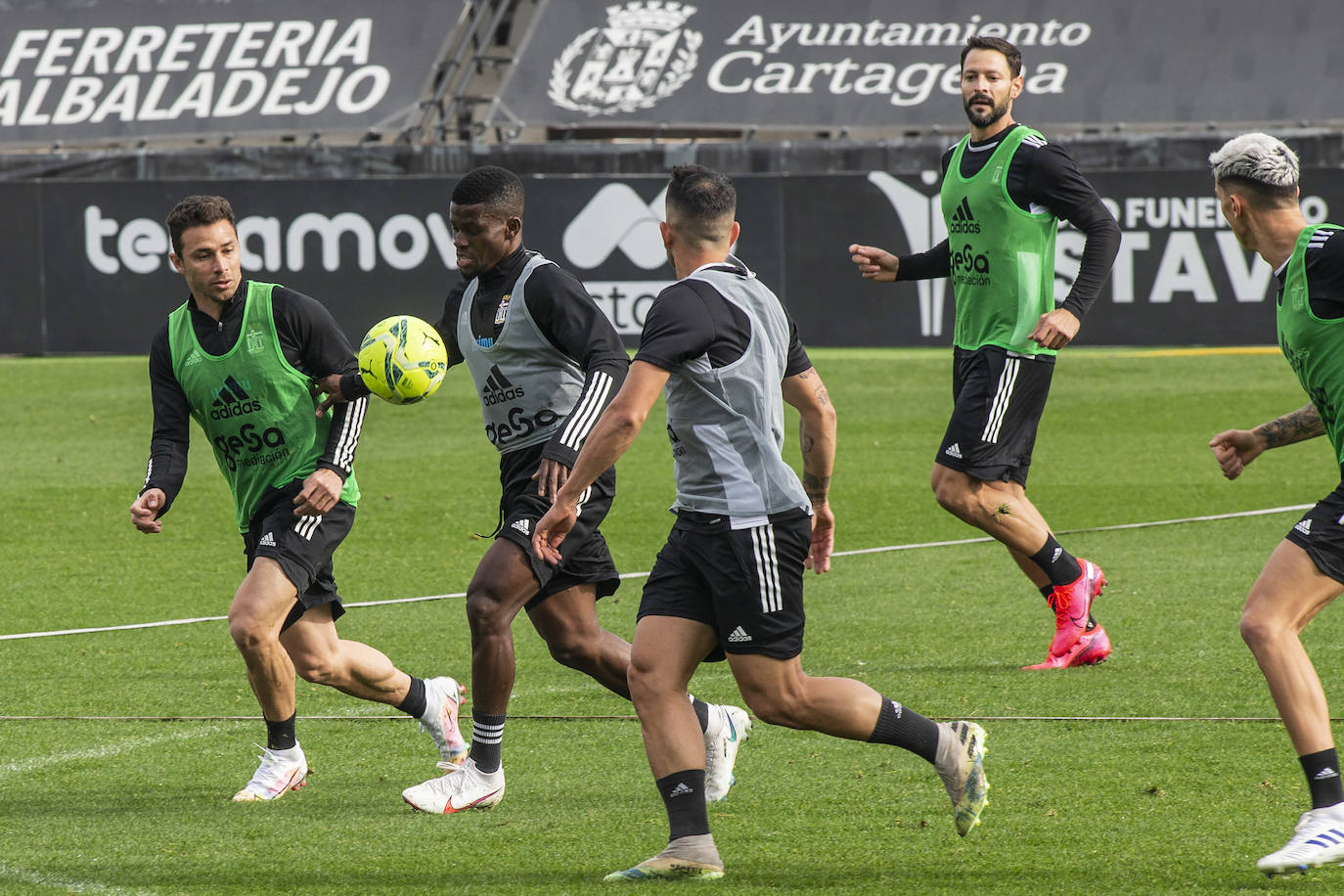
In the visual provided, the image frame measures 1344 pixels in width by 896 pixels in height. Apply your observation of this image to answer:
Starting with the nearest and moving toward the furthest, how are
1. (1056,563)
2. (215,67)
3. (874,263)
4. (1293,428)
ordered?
(1293,428)
(1056,563)
(874,263)
(215,67)

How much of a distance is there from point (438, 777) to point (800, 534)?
1.69 metres

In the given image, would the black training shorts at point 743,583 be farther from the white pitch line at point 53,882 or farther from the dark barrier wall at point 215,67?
the dark barrier wall at point 215,67

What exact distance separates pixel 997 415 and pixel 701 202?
3.03m

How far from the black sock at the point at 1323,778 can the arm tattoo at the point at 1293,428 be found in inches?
40.7

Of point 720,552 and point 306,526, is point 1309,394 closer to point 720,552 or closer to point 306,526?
point 720,552

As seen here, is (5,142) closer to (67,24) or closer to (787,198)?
(67,24)

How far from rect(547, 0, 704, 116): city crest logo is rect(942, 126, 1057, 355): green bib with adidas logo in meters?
18.2

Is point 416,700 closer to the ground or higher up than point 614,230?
closer to the ground

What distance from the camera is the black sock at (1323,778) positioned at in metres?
4.67

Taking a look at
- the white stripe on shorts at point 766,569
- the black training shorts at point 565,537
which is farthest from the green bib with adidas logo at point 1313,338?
the black training shorts at point 565,537

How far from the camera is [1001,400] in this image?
750 cm

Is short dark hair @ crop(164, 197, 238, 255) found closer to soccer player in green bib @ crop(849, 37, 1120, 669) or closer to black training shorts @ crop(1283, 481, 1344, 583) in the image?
soccer player in green bib @ crop(849, 37, 1120, 669)

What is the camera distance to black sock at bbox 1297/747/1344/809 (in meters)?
4.67

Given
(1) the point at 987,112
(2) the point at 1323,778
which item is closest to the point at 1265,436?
(2) the point at 1323,778
